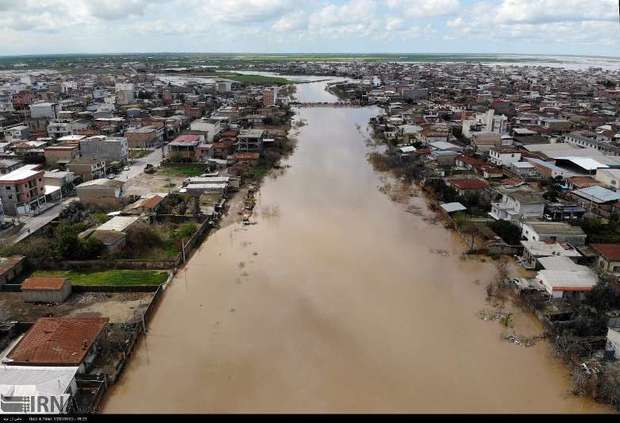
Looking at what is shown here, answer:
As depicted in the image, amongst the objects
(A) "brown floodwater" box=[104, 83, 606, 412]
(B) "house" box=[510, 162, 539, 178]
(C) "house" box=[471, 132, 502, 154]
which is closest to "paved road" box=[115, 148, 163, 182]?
(A) "brown floodwater" box=[104, 83, 606, 412]

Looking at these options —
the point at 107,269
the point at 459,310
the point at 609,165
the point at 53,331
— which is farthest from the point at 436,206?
the point at 53,331

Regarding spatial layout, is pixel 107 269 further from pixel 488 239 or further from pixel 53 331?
pixel 488 239

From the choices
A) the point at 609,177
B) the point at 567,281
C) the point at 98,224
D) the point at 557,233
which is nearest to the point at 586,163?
the point at 609,177

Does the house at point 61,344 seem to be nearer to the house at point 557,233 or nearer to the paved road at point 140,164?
the house at point 557,233

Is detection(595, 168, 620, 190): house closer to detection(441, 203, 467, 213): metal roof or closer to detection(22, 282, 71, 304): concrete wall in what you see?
detection(441, 203, 467, 213): metal roof

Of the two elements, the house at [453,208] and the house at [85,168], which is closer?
the house at [453,208]

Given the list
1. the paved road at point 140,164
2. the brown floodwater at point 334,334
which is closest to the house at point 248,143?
the paved road at point 140,164
